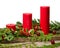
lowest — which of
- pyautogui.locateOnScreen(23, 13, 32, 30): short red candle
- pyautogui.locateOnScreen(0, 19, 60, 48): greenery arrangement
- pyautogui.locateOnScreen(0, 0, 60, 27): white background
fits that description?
pyautogui.locateOnScreen(0, 19, 60, 48): greenery arrangement

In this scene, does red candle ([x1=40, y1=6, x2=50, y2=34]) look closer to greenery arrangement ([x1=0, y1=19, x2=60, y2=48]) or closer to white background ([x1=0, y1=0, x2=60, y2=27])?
greenery arrangement ([x1=0, y1=19, x2=60, y2=48])

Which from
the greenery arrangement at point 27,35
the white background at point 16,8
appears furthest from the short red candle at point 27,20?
the white background at point 16,8

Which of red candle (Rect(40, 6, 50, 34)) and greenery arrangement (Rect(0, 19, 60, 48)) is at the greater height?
red candle (Rect(40, 6, 50, 34))

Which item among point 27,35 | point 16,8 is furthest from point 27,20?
point 16,8

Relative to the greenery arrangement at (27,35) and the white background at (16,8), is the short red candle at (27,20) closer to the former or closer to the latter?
the greenery arrangement at (27,35)

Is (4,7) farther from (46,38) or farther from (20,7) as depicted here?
(46,38)

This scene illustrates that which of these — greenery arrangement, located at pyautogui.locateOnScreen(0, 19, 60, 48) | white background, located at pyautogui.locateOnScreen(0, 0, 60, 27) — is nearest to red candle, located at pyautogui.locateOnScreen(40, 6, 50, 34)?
greenery arrangement, located at pyautogui.locateOnScreen(0, 19, 60, 48)

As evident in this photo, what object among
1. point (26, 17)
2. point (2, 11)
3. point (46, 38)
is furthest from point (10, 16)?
point (46, 38)

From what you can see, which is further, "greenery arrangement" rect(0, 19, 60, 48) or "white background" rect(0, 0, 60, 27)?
"white background" rect(0, 0, 60, 27)

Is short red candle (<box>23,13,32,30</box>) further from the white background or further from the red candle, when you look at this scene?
the white background

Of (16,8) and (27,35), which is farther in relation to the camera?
(16,8)

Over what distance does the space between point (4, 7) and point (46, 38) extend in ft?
2.08

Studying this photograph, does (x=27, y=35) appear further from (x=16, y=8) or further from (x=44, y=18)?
(x=16, y=8)

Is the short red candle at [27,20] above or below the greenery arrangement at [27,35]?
above
